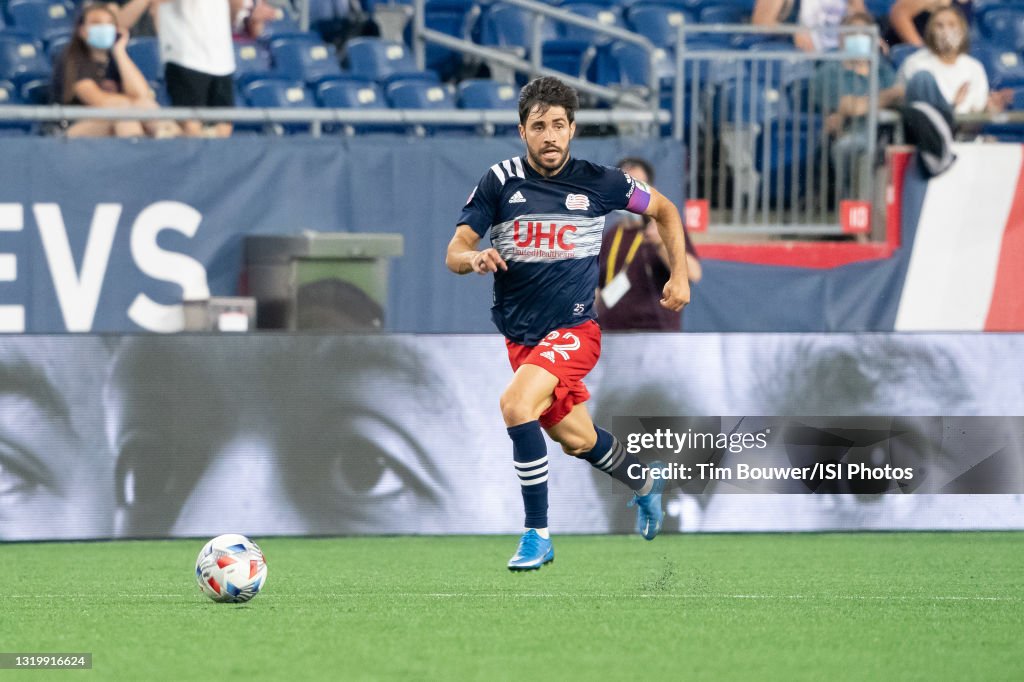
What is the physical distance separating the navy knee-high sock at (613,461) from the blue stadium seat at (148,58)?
6837 millimetres

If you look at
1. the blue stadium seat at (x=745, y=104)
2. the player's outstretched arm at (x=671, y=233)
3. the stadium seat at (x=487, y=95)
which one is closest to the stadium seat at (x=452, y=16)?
the stadium seat at (x=487, y=95)

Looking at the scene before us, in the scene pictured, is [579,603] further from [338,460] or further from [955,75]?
[955,75]

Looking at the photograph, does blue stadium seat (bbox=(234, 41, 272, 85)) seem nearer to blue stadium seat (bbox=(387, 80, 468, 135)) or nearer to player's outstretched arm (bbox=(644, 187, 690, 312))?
blue stadium seat (bbox=(387, 80, 468, 135))

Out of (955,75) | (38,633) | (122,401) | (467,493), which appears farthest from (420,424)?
(955,75)

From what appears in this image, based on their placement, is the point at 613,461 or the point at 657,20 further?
the point at 657,20

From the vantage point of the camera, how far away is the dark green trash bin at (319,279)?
12297mm

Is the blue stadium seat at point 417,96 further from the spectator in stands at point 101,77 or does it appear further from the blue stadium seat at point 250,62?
the spectator in stands at point 101,77

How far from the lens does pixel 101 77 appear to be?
1273 cm

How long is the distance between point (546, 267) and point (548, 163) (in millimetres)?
472

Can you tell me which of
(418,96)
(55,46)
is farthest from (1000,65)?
(55,46)

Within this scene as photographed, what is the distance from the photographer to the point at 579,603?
681cm

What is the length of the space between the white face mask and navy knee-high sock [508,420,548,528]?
780 centimetres

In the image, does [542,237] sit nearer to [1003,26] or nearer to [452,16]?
[452,16]

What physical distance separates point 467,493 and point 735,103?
4853 mm
